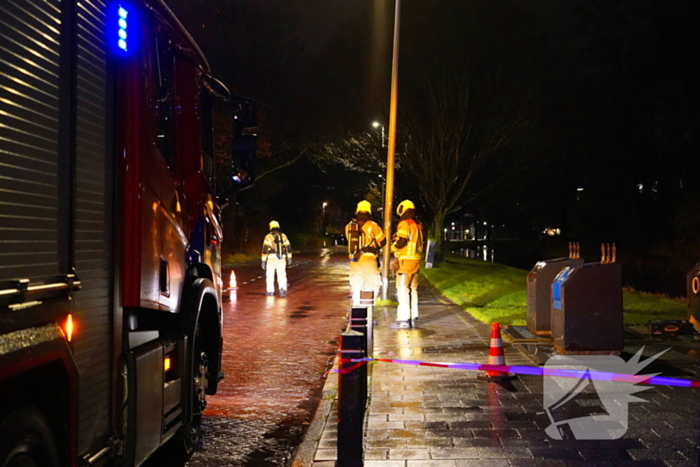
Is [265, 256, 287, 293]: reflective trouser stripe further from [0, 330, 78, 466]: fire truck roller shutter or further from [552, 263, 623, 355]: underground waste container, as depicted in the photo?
[0, 330, 78, 466]: fire truck roller shutter

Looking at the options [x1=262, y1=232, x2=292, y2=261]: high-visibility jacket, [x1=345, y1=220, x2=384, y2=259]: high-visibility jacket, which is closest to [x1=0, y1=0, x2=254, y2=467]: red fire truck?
[x1=345, y1=220, x2=384, y2=259]: high-visibility jacket

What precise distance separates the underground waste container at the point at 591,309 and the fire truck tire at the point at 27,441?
6.65 m

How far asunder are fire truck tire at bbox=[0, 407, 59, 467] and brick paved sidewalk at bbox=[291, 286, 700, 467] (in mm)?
2647

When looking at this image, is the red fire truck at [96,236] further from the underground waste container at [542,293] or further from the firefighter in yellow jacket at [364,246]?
the firefighter in yellow jacket at [364,246]

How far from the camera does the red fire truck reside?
10.5 feet

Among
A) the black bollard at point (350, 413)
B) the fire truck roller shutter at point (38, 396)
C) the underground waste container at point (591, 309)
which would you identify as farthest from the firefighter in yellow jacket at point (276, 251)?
the fire truck roller shutter at point (38, 396)

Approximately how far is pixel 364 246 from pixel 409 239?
3.90 feet

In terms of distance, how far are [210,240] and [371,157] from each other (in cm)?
2989

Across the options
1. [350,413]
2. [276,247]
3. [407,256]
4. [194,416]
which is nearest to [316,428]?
[194,416]

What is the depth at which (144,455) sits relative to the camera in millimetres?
4629

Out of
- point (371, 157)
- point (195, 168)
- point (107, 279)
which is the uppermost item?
point (371, 157)

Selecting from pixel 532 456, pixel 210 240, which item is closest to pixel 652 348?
pixel 532 456

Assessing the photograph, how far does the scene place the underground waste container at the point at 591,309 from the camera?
29.4ft

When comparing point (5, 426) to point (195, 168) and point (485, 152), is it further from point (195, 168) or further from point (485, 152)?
point (485, 152)
